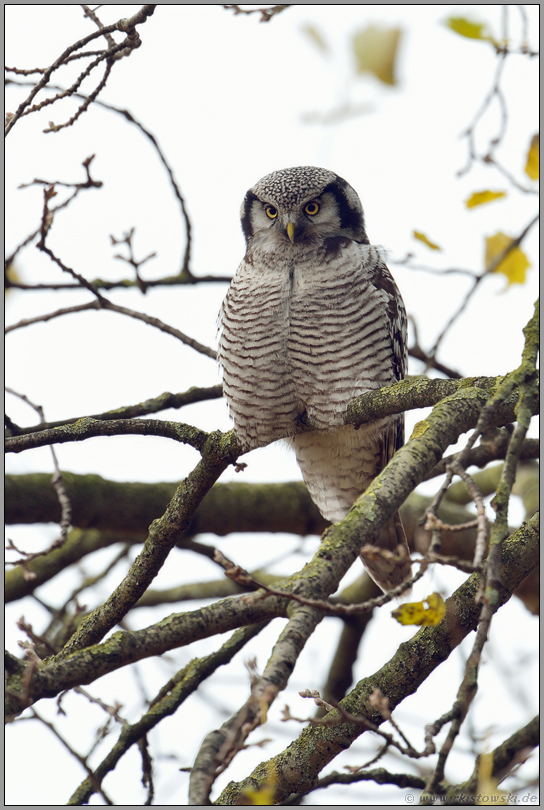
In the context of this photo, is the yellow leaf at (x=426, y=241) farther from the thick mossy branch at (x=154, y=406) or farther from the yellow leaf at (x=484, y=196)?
the thick mossy branch at (x=154, y=406)

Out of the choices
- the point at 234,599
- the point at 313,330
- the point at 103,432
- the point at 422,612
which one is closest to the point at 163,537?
the point at 103,432

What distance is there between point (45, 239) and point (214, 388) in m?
1.09

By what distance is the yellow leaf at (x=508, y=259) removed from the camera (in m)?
2.72

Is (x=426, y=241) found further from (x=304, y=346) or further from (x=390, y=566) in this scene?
(x=390, y=566)

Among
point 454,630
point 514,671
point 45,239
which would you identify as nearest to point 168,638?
point 454,630

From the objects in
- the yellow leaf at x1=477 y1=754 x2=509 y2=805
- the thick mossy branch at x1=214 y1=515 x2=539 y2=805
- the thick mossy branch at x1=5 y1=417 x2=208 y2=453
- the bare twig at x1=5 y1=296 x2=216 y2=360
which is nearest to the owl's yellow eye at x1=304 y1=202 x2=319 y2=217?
the bare twig at x1=5 y1=296 x2=216 y2=360

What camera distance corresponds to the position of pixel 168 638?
1.80 metres

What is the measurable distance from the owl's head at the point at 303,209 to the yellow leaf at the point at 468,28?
1.43 m

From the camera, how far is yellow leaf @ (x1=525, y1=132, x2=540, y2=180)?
86.3 inches

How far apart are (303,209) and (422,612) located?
8.80 ft

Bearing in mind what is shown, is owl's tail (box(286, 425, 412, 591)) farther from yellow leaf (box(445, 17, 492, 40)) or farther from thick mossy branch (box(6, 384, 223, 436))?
yellow leaf (box(445, 17, 492, 40))

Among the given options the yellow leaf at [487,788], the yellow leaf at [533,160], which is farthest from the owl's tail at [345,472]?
the yellow leaf at [487,788]

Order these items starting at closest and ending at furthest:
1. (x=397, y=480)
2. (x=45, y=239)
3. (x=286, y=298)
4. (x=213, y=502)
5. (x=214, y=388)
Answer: (x=397, y=480), (x=45, y=239), (x=286, y=298), (x=214, y=388), (x=213, y=502)

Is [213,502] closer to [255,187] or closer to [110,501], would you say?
[110,501]
